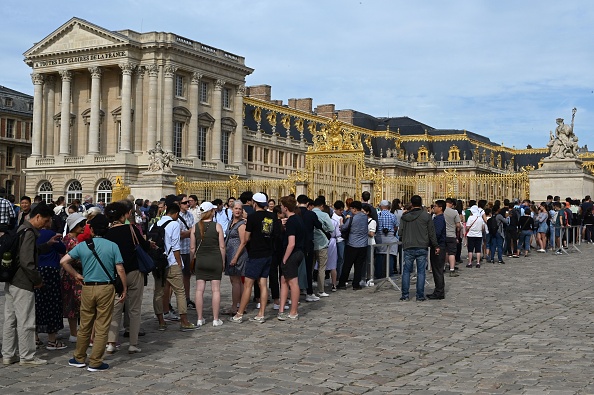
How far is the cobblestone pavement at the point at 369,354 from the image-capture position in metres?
7.43

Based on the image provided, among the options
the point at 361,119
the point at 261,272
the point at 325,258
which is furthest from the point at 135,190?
the point at 361,119

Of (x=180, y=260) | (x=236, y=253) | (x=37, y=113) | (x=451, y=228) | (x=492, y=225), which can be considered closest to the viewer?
(x=180, y=260)

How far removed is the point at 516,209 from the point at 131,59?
3520cm

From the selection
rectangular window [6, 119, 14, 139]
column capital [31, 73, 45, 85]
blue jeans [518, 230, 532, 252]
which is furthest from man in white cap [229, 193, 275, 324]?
rectangular window [6, 119, 14, 139]

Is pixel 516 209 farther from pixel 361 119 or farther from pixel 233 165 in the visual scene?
pixel 361 119

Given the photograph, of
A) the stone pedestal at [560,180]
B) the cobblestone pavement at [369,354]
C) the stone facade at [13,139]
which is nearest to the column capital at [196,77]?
the stone facade at [13,139]

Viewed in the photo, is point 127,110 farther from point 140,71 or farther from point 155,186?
point 155,186

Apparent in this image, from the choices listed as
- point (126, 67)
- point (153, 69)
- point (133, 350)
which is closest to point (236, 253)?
point (133, 350)

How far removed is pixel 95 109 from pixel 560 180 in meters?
35.3

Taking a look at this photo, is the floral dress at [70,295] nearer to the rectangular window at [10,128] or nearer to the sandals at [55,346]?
the sandals at [55,346]

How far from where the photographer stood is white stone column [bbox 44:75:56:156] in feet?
180

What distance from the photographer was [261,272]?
10961mm

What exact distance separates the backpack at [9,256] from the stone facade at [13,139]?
200ft

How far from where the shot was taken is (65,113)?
53.1 m
